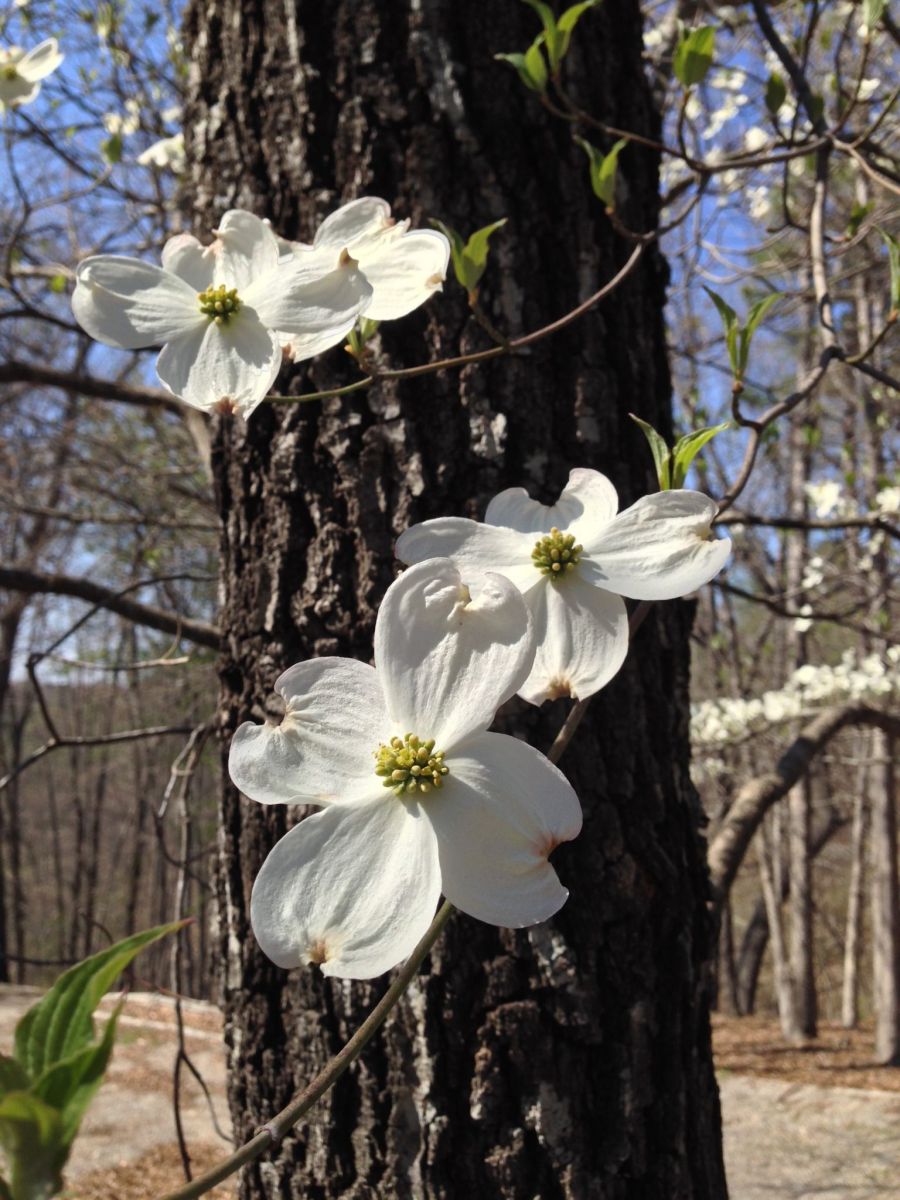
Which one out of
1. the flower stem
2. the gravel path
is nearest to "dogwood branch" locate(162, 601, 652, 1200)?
the flower stem

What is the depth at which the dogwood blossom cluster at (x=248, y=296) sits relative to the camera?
0.45 meters

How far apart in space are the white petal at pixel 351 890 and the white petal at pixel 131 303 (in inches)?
10.4

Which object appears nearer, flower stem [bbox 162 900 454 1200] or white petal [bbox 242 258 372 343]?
flower stem [bbox 162 900 454 1200]

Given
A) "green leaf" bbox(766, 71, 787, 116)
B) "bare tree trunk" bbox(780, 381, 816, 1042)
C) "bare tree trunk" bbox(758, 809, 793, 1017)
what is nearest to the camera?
"green leaf" bbox(766, 71, 787, 116)

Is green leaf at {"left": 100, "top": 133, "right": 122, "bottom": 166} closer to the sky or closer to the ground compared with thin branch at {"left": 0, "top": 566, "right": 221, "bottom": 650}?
closer to the sky

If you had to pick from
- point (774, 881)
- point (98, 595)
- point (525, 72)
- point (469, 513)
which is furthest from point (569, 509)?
point (774, 881)

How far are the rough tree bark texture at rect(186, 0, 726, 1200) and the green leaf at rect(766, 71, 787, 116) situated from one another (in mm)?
152

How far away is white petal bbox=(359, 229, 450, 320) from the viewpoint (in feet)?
1.60

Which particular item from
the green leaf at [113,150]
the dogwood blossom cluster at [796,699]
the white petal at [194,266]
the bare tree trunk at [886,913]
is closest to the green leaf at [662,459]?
the white petal at [194,266]

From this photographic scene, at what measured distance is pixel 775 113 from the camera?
108 centimetres

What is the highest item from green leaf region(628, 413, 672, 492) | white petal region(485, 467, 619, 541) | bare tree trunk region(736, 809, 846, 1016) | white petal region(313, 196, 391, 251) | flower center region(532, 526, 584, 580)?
white petal region(313, 196, 391, 251)

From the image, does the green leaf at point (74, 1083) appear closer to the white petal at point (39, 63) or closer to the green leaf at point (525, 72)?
the green leaf at point (525, 72)

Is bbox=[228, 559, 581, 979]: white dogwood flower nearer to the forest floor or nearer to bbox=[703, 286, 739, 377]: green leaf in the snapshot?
bbox=[703, 286, 739, 377]: green leaf

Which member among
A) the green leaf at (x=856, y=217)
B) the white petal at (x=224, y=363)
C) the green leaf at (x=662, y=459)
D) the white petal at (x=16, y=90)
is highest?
the white petal at (x=16, y=90)
